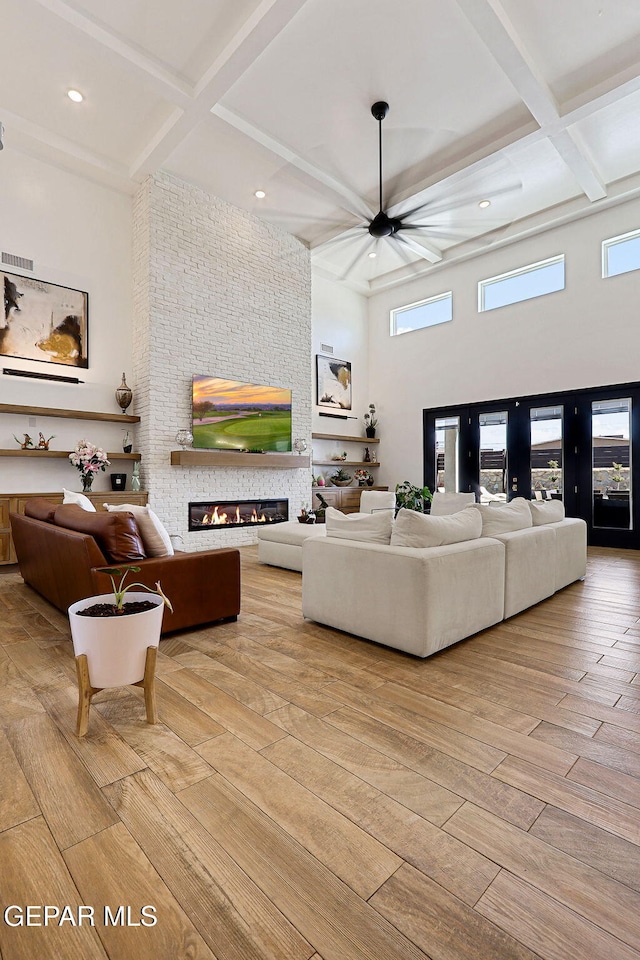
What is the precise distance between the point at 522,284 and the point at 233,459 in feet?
17.8

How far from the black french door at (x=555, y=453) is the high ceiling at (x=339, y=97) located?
9.36 ft

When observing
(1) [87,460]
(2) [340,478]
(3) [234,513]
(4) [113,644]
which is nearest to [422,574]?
(4) [113,644]

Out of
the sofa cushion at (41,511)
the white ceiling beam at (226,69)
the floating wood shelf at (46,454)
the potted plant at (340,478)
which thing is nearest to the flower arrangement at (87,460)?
the floating wood shelf at (46,454)

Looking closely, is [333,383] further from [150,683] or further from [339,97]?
[150,683]

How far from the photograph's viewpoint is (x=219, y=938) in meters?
0.97

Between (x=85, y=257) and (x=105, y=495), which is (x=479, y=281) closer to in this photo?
(x=85, y=257)

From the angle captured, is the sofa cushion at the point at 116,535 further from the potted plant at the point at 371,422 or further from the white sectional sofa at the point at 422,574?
the potted plant at the point at 371,422

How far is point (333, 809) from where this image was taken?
135 cm

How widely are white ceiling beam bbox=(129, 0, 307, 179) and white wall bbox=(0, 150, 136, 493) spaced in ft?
3.32

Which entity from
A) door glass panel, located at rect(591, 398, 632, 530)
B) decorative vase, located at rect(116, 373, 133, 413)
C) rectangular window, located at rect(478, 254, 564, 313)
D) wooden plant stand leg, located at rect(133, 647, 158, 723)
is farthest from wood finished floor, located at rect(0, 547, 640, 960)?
rectangular window, located at rect(478, 254, 564, 313)

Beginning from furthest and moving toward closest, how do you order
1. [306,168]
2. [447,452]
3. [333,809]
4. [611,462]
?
[447,452]
[611,462]
[306,168]
[333,809]

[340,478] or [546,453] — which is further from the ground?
[546,453]

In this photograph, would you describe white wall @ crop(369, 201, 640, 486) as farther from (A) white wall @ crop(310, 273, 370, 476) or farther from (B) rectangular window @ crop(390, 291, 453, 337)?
(A) white wall @ crop(310, 273, 370, 476)

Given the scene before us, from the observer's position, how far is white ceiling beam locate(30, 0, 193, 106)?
3623 mm
